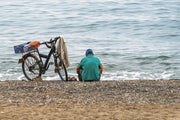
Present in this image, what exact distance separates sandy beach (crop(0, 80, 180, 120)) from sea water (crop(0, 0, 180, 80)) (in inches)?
210

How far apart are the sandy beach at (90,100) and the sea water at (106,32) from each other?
5333mm

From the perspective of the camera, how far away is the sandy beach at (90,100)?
21.9 feet

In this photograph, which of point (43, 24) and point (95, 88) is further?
point (43, 24)

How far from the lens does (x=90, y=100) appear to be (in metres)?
7.80

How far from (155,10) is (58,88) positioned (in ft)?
102

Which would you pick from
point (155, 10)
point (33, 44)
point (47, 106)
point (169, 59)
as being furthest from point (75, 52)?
point (155, 10)

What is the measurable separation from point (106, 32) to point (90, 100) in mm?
19715

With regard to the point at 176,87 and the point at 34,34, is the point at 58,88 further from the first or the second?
the point at 34,34

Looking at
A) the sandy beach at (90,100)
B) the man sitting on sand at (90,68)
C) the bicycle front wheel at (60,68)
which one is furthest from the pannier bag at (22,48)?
the man sitting on sand at (90,68)

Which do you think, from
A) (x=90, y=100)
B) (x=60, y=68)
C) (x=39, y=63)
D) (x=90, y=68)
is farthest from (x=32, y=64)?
(x=90, y=100)

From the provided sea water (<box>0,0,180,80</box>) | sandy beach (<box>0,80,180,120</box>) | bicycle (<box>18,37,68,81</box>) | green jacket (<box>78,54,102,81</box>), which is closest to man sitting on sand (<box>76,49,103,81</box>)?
green jacket (<box>78,54,102,81</box>)

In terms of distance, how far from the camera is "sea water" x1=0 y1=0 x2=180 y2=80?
54.6 feet

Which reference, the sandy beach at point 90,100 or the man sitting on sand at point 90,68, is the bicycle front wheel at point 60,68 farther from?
the sandy beach at point 90,100

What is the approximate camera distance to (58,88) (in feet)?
29.2
